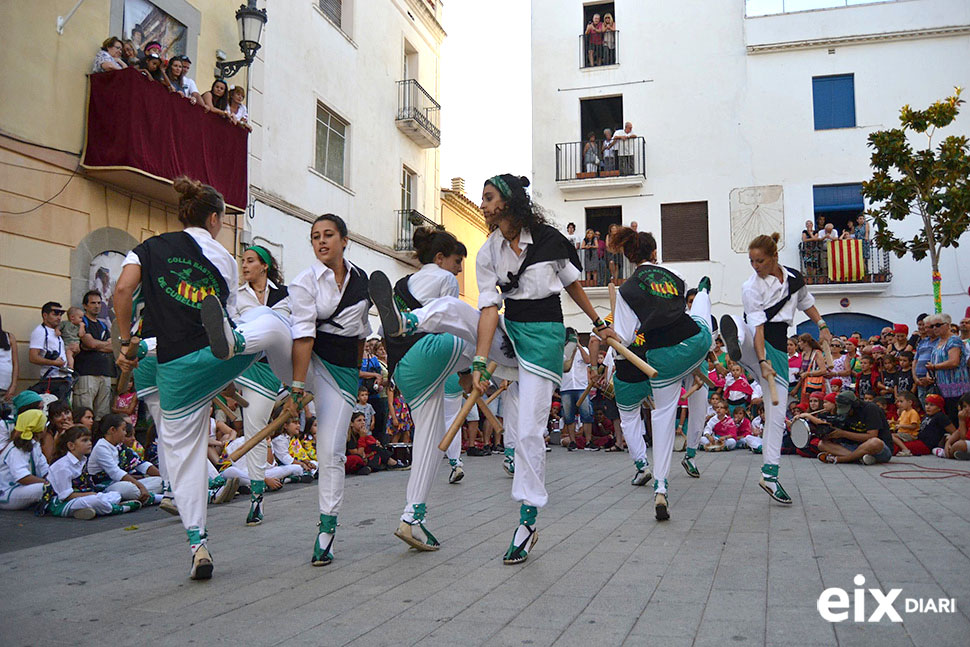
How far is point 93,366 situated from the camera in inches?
386

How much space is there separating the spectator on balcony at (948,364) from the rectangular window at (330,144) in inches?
472

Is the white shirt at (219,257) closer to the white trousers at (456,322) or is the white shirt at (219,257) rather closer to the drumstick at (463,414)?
the white trousers at (456,322)

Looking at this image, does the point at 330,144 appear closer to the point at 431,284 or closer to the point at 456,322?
the point at 431,284

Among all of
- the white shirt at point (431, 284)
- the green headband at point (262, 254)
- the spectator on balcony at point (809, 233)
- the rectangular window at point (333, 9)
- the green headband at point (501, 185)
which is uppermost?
the rectangular window at point (333, 9)

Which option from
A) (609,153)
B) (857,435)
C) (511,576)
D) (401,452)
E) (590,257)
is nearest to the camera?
(511,576)

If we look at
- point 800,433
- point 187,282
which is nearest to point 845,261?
point 800,433

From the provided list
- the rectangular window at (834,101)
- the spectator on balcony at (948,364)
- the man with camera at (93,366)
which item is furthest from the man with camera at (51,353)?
the rectangular window at (834,101)

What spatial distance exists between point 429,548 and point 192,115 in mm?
9614

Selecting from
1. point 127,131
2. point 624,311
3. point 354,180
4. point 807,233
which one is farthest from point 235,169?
point 807,233

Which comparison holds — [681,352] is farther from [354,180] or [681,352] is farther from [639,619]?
[354,180]

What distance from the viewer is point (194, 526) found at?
14.5 feet

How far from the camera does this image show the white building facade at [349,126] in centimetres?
1576

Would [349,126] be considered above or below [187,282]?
above

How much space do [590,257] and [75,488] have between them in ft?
59.5
